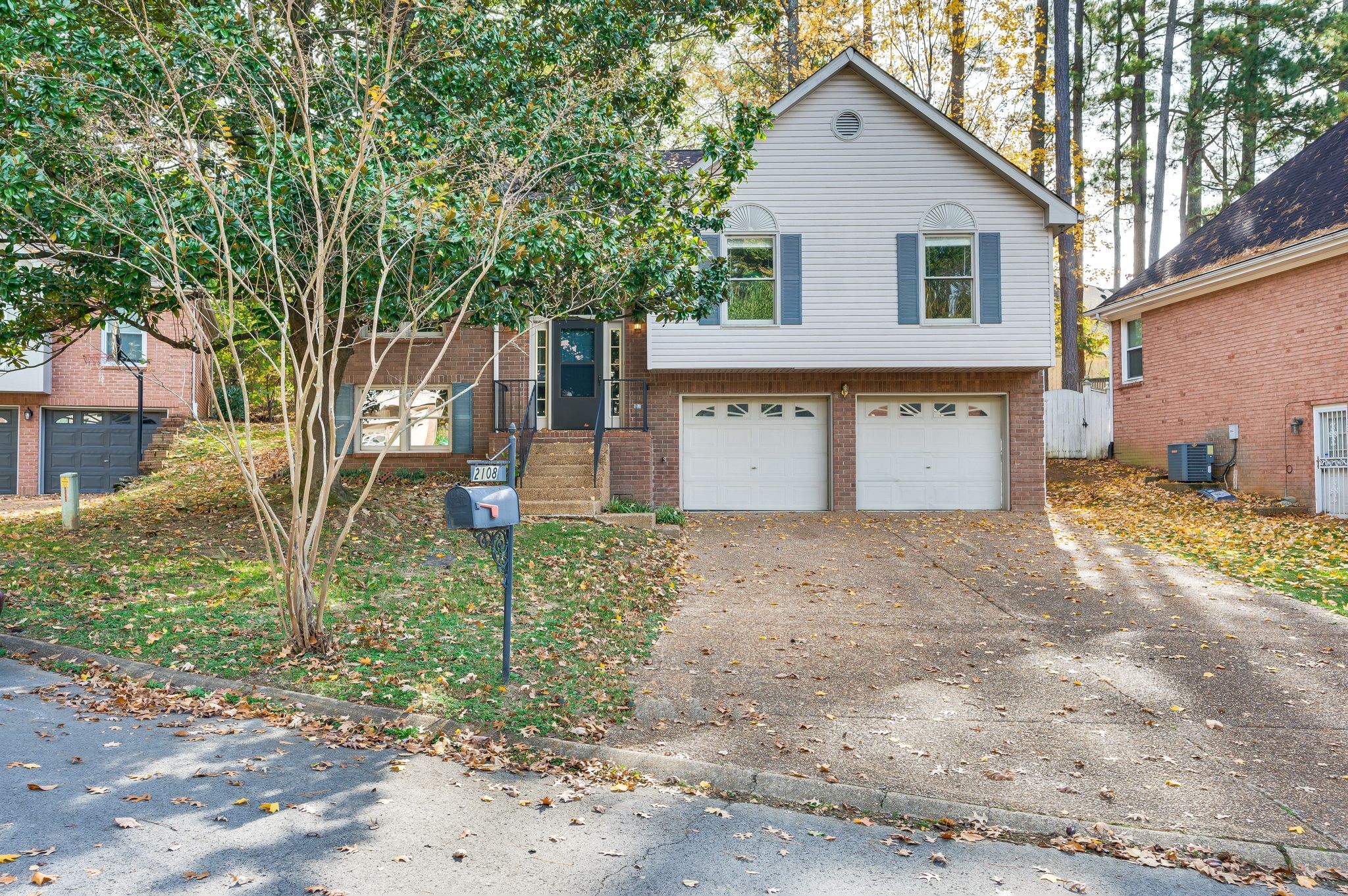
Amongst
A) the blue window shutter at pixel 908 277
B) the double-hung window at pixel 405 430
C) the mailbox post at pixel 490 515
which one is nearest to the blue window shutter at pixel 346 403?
the double-hung window at pixel 405 430

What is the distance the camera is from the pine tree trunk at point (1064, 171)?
73.2 ft

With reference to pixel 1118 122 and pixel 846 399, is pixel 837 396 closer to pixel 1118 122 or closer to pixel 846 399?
pixel 846 399

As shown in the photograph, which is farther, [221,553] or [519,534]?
[519,534]

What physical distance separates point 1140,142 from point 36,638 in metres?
29.5

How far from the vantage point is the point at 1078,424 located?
23125 millimetres

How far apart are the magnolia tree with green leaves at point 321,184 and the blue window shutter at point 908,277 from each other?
457 cm

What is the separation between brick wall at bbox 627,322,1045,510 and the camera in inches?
631

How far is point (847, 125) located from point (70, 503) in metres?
13.2

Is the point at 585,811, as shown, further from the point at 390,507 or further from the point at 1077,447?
the point at 1077,447

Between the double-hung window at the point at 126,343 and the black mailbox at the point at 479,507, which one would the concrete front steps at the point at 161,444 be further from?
the black mailbox at the point at 479,507

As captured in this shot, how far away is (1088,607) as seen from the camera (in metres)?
9.16

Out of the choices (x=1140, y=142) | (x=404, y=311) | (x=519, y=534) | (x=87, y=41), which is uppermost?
(x=1140, y=142)

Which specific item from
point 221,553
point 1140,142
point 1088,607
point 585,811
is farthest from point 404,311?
point 1140,142

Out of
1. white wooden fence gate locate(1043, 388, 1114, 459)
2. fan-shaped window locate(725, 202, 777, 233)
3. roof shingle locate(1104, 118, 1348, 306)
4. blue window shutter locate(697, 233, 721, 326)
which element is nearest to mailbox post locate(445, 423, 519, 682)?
blue window shutter locate(697, 233, 721, 326)
